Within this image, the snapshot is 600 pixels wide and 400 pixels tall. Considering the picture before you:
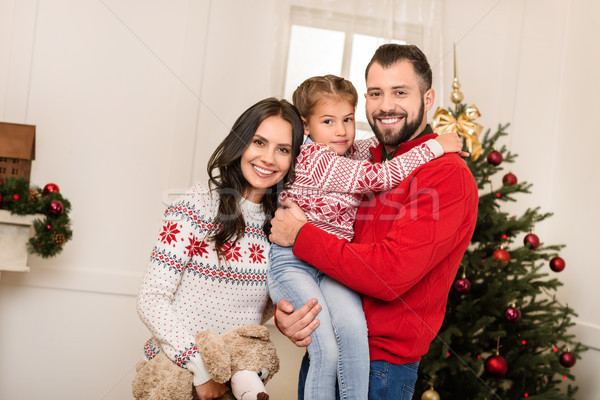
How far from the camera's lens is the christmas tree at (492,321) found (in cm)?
300

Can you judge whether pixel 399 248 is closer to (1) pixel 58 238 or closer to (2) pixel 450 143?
(2) pixel 450 143

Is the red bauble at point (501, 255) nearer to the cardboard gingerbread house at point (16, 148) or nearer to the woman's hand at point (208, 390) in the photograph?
the woman's hand at point (208, 390)

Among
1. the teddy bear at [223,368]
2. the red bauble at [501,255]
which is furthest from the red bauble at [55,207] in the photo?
the red bauble at [501,255]

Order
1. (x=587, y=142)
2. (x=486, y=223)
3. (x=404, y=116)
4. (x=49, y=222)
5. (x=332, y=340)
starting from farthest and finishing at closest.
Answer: (x=587, y=142) < (x=486, y=223) < (x=49, y=222) < (x=404, y=116) < (x=332, y=340)

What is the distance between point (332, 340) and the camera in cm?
181

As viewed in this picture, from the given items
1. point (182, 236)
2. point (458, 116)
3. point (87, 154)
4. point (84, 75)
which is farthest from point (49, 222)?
point (458, 116)

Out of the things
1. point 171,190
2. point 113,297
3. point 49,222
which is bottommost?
point 113,297

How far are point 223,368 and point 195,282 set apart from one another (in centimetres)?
32

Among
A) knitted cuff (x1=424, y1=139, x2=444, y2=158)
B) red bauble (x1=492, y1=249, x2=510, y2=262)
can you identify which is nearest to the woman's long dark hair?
knitted cuff (x1=424, y1=139, x2=444, y2=158)

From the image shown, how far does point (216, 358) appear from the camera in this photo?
1708 millimetres

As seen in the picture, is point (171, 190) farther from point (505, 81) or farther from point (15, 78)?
point (505, 81)

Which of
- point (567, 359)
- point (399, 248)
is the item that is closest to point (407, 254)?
point (399, 248)

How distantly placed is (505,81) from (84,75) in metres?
2.93

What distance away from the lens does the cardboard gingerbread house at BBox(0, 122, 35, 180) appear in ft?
Answer: 9.51
